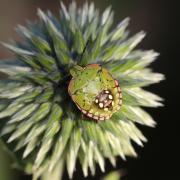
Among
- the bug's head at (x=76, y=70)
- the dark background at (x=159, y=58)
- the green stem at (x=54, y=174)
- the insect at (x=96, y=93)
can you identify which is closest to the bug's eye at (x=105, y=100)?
the insect at (x=96, y=93)

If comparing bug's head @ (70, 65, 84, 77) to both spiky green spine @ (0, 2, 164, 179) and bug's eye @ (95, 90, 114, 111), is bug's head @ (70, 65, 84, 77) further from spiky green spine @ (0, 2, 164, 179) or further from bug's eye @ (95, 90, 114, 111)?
bug's eye @ (95, 90, 114, 111)

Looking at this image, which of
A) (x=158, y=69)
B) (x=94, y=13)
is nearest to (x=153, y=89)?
(x=158, y=69)

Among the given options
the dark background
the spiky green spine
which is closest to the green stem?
the spiky green spine

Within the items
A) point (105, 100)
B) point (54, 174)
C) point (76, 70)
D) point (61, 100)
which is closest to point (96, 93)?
point (105, 100)

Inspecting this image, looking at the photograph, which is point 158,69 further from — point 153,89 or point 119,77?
point 119,77

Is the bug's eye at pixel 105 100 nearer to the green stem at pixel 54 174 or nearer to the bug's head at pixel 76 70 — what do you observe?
the bug's head at pixel 76 70

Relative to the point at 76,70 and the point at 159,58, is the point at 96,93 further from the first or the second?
the point at 159,58

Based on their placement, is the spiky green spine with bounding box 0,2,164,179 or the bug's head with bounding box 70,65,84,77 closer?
the bug's head with bounding box 70,65,84,77

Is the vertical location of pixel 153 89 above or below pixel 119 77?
below
